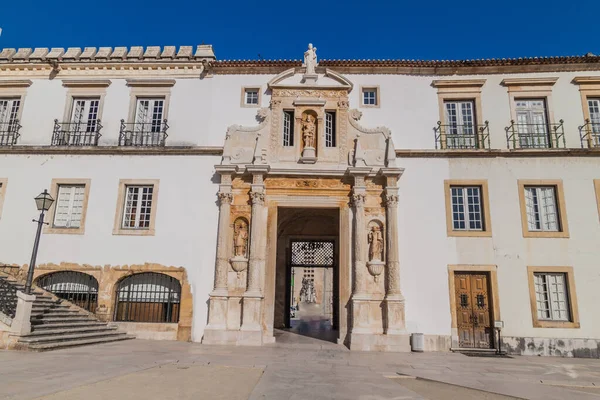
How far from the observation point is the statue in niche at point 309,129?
14.5m

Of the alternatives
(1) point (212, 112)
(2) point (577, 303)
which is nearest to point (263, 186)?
(1) point (212, 112)

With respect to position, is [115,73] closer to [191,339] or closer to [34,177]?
[34,177]

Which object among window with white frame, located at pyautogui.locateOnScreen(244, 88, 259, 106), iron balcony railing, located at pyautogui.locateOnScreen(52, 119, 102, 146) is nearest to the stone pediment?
window with white frame, located at pyautogui.locateOnScreen(244, 88, 259, 106)

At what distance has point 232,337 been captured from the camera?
12688 mm

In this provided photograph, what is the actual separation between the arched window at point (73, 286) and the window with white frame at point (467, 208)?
12.4 m

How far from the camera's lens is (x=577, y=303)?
1273cm

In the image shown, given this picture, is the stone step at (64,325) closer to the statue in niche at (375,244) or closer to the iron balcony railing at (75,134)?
the iron balcony railing at (75,134)

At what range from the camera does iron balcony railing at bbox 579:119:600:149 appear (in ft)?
46.1

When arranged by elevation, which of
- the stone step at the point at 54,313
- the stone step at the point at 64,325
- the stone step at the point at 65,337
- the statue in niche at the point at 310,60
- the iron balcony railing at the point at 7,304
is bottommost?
the stone step at the point at 65,337

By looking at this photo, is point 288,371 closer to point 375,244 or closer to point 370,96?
point 375,244

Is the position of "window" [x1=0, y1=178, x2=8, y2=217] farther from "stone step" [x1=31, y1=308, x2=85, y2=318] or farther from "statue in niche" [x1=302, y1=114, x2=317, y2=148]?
"statue in niche" [x1=302, y1=114, x2=317, y2=148]

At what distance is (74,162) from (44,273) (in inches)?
157

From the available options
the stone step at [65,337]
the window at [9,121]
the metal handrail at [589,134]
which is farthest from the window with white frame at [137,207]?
the metal handrail at [589,134]

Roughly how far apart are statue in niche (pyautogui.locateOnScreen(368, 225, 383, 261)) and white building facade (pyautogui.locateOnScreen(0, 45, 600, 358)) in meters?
0.05
